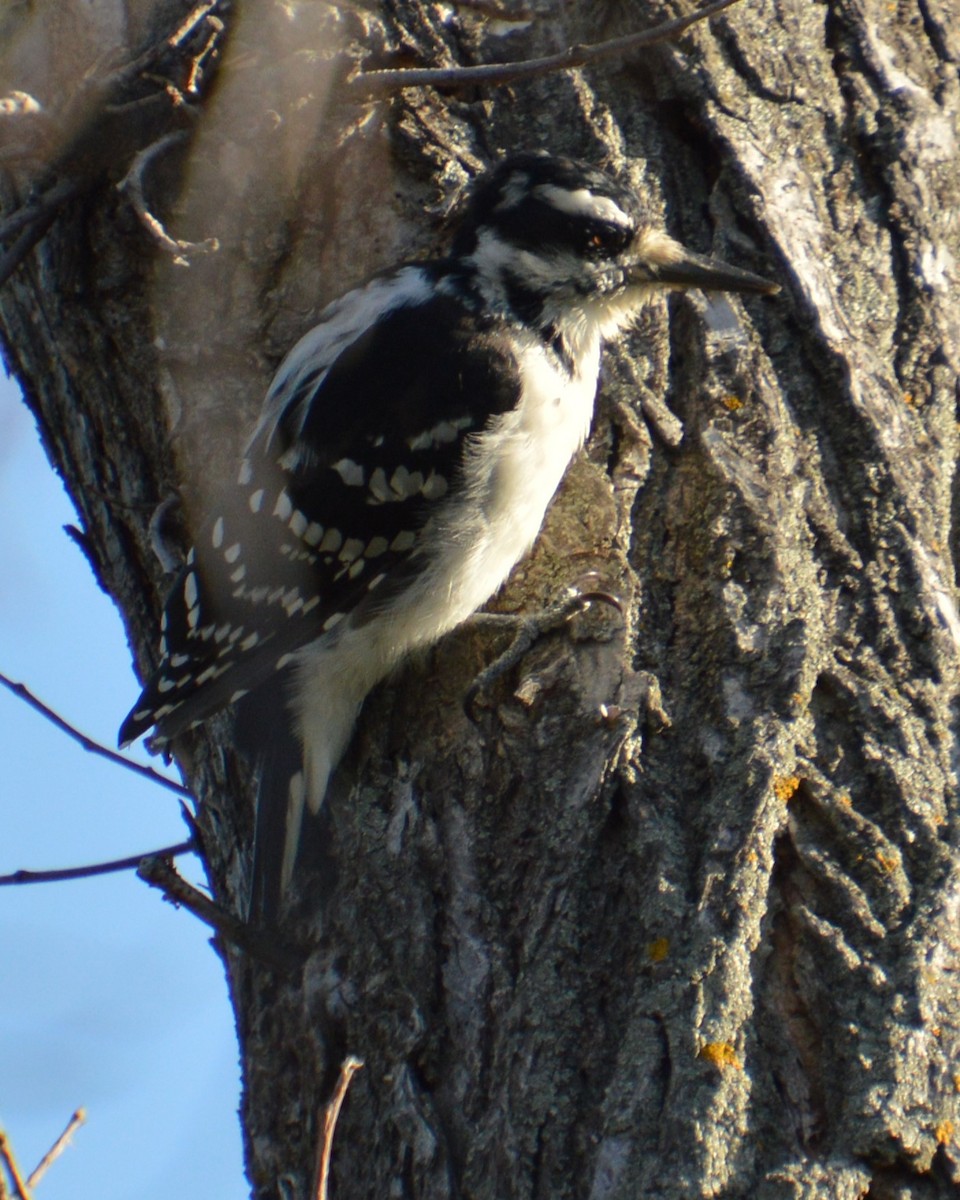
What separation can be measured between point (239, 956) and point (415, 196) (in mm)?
1490

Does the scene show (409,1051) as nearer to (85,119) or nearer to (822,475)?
(822,475)

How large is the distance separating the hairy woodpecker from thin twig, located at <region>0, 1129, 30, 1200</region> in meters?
1.16

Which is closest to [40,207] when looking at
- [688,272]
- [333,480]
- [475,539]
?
[333,480]

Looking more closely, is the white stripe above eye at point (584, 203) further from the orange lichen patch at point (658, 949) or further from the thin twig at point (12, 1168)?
the thin twig at point (12, 1168)

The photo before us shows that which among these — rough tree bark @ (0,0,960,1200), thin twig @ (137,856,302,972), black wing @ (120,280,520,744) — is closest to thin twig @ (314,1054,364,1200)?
rough tree bark @ (0,0,960,1200)

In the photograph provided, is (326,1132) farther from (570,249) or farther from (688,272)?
(570,249)

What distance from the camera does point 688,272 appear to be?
8.42 ft

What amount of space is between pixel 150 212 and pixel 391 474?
2.29 ft

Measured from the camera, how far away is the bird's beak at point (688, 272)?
253 centimetres

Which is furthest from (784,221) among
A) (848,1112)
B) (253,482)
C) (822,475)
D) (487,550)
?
(848,1112)

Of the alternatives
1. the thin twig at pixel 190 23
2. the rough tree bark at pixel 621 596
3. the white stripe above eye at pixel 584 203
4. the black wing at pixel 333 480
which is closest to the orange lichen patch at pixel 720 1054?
the rough tree bark at pixel 621 596

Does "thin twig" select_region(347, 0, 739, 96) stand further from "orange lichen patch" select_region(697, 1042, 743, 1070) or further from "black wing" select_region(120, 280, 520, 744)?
"orange lichen patch" select_region(697, 1042, 743, 1070)

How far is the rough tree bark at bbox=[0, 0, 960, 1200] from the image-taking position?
1.80 meters

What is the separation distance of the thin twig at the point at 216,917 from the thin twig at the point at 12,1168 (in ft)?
1.54
